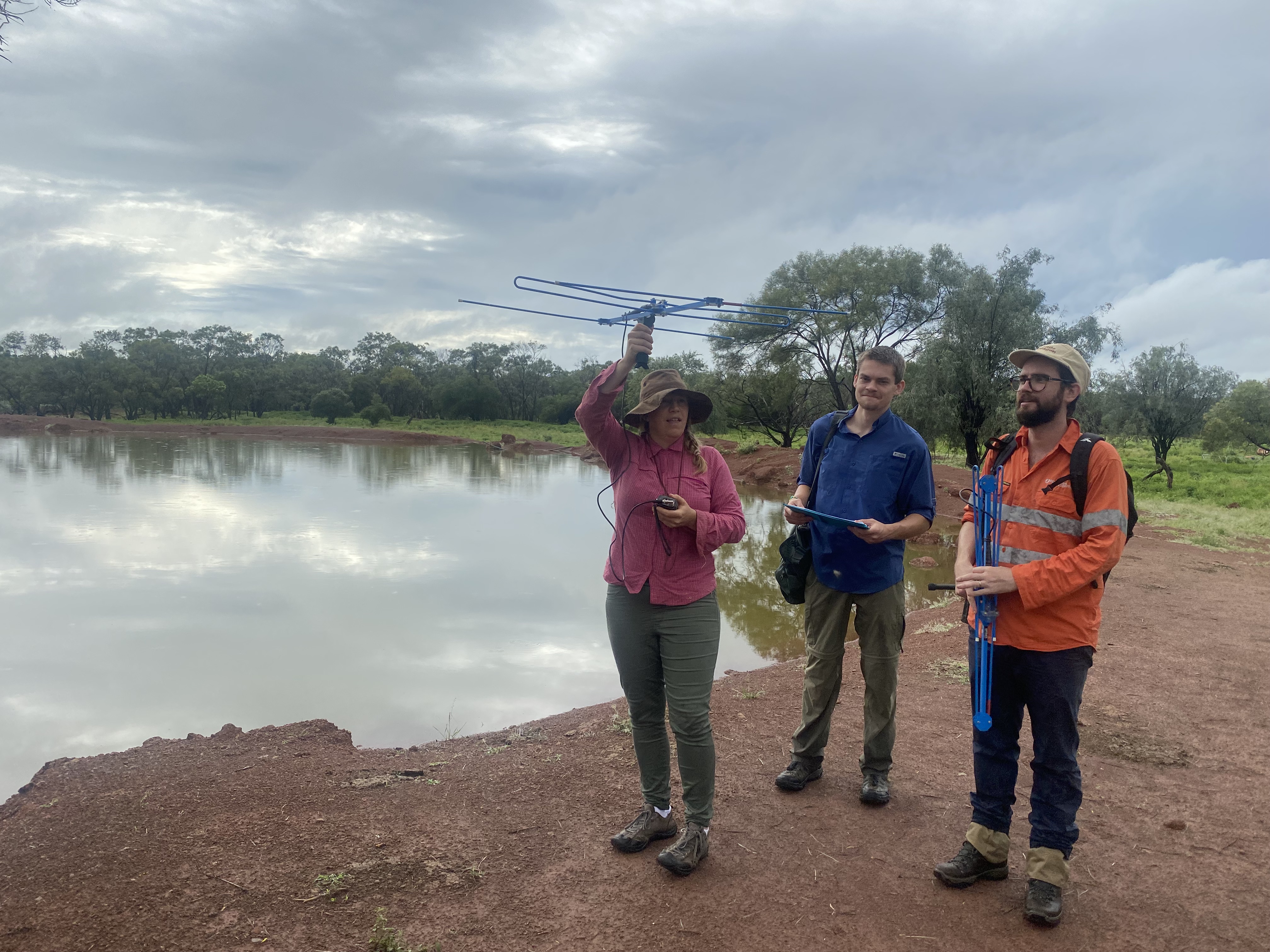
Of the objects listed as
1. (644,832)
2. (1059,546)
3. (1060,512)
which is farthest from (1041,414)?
(644,832)

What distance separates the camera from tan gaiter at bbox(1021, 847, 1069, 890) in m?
2.60

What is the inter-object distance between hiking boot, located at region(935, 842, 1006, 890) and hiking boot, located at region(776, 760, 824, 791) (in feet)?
2.71

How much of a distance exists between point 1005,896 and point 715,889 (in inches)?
39.9

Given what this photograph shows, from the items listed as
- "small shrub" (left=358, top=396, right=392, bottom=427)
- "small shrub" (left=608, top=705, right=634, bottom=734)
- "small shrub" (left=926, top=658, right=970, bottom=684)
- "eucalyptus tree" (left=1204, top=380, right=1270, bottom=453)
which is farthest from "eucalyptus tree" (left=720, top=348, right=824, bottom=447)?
"small shrub" (left=358, top=396, right=392, bottom=427)

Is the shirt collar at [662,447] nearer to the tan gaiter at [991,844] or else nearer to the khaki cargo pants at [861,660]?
the khaki cargo pants at [861,660]

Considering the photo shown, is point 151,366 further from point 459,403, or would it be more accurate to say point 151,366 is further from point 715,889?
point 715,889

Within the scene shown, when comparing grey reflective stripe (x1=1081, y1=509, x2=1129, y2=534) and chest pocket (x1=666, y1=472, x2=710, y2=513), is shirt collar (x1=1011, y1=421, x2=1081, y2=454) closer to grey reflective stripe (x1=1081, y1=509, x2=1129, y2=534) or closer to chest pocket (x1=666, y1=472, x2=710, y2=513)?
grey reflective stripe (x1=1081, y1=509, x2=1129, y2=534)

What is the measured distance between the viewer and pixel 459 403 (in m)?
66.4

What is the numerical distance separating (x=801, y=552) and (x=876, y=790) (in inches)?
42.8

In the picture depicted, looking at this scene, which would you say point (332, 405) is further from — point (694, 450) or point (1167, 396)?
point (694, 450)

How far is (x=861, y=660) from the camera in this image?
3.56m

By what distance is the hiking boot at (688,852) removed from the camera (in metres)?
2.86

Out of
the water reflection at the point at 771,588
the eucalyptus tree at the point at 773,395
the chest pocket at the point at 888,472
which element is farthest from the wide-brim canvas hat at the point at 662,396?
the eucalyptus tree at the point at 773,395

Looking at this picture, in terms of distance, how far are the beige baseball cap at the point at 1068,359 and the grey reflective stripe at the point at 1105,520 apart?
443 millimetres
